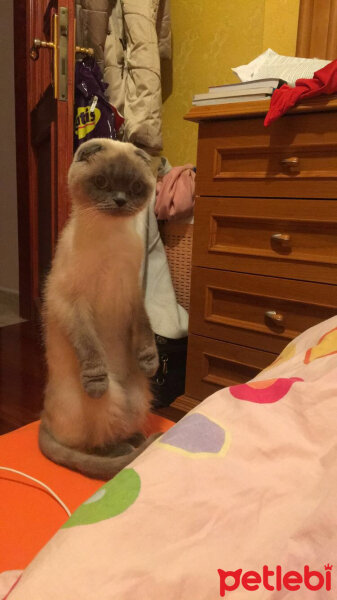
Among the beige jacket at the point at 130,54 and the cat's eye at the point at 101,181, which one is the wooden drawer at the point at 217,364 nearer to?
the cat's eye at the point at 101,181

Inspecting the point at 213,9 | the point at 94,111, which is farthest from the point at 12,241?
the point at 213,9

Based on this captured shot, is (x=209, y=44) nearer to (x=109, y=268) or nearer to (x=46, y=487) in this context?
(x=109, y=268)

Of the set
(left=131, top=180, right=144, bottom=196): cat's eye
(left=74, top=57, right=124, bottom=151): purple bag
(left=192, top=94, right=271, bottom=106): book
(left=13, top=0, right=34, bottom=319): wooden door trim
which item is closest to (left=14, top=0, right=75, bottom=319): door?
(left=13, top=0, right=34, bottom=319): wooden door trim

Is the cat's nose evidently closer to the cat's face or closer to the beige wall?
the cat's face

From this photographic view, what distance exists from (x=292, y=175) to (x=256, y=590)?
3.43 feet

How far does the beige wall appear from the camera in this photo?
8.33ft

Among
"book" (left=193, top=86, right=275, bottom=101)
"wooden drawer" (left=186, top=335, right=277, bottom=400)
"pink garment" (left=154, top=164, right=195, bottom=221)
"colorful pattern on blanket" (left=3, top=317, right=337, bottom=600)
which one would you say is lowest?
"wooden drawer" (left=186, top=335, right=277, bottom=400)

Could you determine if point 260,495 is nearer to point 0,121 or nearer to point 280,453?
point 280,453

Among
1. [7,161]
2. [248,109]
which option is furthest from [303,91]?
[7,161]

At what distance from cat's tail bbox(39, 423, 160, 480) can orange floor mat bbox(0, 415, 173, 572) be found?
0.01 m

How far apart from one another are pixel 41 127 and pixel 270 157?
1141 mm

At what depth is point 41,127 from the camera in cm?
190

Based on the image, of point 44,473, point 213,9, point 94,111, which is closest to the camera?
point 44,473

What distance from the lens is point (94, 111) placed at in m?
1.63
